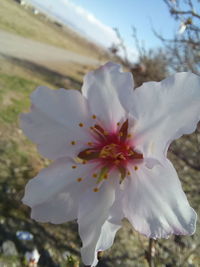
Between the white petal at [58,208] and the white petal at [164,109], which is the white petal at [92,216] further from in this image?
the white petal at [164,109]

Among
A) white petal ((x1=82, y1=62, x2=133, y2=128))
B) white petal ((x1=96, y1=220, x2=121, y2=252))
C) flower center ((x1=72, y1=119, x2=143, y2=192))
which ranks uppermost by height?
white petal ((x1=82, y1=62, x2=133, y2=128))

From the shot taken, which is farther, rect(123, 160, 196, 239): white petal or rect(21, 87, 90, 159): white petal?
rect(21, 87, 90, 159): white petal

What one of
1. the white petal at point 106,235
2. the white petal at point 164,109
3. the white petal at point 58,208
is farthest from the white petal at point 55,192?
the white petal at point 164,109

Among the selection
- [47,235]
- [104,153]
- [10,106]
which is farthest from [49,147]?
[10,106]

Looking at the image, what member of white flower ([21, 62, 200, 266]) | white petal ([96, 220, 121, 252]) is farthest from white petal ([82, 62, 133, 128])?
white petal ([96, 220, 121, 252])

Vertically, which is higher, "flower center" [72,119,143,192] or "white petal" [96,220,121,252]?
"flower center" [72,119,143,192]

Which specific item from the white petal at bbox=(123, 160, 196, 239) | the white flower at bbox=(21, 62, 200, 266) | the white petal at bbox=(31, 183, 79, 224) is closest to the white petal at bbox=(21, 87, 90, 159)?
the white flower at bbox=(21, 62, 200, 266)

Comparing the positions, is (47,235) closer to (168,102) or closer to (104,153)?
(104,153)

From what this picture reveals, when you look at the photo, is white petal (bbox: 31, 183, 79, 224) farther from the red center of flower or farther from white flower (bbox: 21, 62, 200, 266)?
the red center of flower
